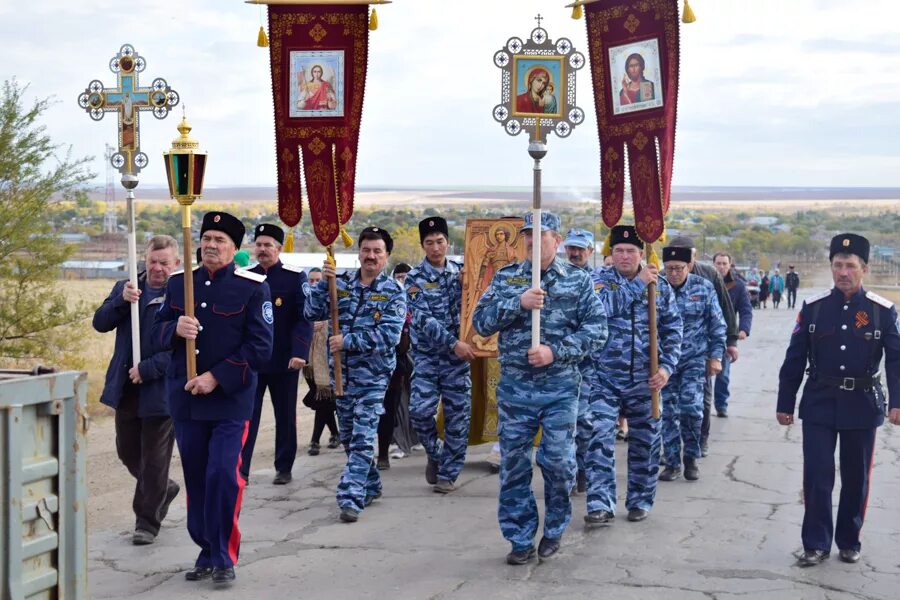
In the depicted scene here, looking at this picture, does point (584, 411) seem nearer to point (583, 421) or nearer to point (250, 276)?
point (583, 421)

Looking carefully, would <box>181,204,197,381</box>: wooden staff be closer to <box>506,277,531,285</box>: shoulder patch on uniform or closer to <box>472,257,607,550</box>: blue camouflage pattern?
<box>472,257,607,550</box>: blue camouflage pattern

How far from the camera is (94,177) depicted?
20406mm

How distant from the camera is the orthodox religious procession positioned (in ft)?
25.8

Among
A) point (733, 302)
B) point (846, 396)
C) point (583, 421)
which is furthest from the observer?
point (733, 302)

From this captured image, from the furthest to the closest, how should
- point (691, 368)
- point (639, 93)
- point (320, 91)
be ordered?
point (691, 368) → point (320, 91) → point (639, 93)

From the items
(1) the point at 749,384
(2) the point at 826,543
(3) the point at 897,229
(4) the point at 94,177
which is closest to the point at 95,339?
(4) the point at 94,177

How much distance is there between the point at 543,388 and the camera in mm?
8367

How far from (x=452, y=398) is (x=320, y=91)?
9.10 feet

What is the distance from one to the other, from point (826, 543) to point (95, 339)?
23.7 meters

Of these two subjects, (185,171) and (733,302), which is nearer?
(185,171)

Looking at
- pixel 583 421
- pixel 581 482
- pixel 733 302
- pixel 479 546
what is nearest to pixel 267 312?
pixel 479 546

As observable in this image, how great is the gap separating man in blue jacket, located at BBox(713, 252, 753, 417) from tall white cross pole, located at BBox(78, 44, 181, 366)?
7.62 meters

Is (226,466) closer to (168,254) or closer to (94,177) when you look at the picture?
(168,254)

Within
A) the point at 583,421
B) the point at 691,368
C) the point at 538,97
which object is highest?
the point at 538,97
